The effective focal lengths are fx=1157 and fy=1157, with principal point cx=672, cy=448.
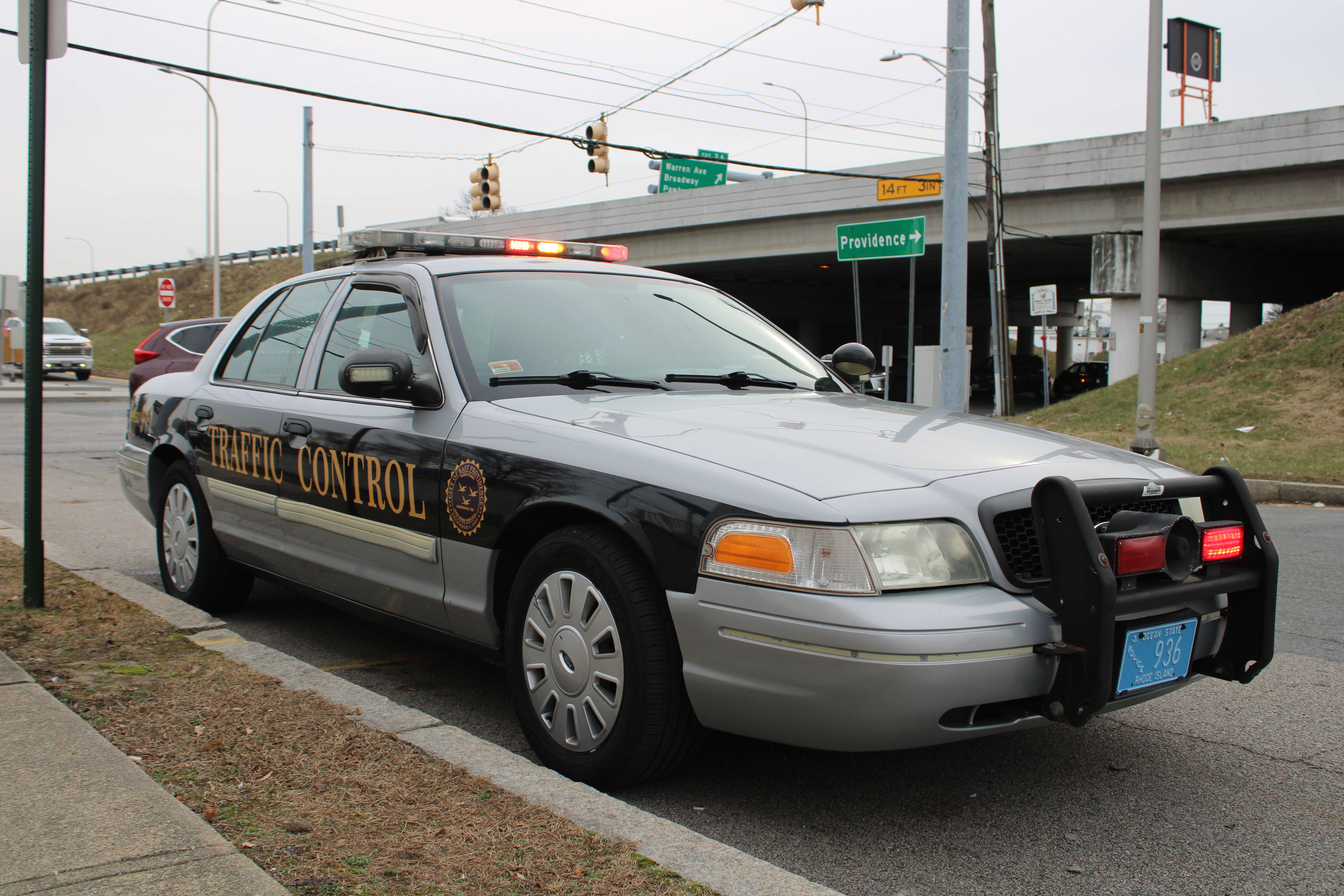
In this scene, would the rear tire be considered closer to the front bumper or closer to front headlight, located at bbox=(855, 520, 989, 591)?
the front bumper

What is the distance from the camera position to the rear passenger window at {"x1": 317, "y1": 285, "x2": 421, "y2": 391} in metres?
4.34

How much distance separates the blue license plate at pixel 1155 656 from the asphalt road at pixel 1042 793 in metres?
0.41

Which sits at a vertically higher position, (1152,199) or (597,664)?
(1152,199)

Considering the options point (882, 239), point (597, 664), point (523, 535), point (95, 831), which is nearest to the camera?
point (95, 831)

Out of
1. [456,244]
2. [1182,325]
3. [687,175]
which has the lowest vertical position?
[456,244]

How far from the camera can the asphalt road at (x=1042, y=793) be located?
2.86m

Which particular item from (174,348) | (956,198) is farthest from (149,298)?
(956,198)

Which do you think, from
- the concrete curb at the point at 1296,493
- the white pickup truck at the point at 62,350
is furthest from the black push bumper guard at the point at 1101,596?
the white pickup truck at the point at 62,350

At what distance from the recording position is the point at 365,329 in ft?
15.0

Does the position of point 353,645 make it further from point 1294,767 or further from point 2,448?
point 2,448

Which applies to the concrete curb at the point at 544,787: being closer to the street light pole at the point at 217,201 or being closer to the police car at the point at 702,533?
the police car at the point at 702,533

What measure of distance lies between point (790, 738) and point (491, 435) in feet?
4.42

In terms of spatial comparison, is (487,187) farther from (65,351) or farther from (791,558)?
(791,558)

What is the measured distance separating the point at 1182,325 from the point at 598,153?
15.3 metres
